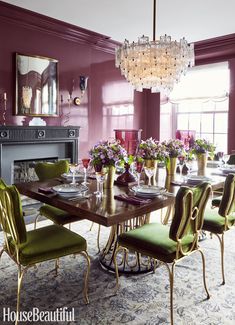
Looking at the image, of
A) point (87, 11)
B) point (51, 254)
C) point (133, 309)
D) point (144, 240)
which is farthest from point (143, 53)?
point (133, 309)

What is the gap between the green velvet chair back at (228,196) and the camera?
2391mm

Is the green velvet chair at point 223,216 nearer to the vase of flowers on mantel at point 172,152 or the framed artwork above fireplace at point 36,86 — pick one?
the vase of flowers on mantel at point 172,152

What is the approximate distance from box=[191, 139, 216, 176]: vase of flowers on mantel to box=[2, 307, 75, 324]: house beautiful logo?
1916 millimetres

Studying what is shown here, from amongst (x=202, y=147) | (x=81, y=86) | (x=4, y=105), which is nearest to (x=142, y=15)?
(x=81, y=86)

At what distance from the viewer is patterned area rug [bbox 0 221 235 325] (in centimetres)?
210

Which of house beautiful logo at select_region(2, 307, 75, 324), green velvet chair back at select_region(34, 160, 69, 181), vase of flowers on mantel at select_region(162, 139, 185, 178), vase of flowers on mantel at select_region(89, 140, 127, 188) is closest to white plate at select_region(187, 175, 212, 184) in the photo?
vase of flowers on mantel at select_region(162, 139, 185, 178)

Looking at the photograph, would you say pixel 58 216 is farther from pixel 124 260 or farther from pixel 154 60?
pixel 154 60

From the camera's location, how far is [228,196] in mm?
2438

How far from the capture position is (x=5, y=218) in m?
2.02

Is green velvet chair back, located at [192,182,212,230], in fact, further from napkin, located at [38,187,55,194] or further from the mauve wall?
the mauve wall

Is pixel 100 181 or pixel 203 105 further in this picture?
pixel 203 105

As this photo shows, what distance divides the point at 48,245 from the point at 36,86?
3098 millimetres

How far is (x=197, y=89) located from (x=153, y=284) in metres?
4.25

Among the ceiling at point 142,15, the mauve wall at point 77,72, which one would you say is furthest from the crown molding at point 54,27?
the ceiling at point 142,15
